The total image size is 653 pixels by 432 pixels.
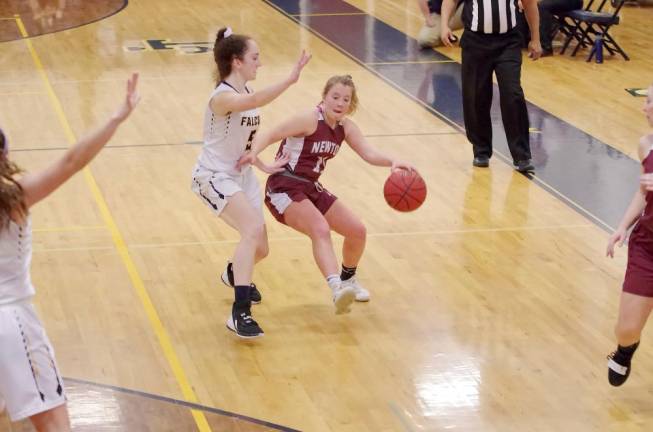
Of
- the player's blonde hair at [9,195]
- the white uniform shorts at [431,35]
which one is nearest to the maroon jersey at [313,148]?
the player's blonde hair at [9,195]

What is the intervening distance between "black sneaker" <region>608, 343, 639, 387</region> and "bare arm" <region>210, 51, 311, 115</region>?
2220 mm

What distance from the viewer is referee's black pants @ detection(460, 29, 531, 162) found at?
10352 mm

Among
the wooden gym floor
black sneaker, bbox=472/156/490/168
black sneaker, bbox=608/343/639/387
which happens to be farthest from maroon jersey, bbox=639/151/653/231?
black sneaker, bbox=472/156/490/168

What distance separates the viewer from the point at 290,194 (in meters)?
7.29

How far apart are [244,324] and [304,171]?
1.01 metres

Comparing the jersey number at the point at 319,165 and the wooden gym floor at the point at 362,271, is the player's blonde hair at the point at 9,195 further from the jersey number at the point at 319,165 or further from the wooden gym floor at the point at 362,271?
the jersey number at the point at 319,165

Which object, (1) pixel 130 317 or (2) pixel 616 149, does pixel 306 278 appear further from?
(2) pixel 616 149

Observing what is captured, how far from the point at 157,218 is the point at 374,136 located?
2.95 meters

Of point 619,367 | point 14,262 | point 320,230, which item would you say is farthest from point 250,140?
point 14,262

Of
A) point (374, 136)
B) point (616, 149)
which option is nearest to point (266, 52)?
point (374, 136)

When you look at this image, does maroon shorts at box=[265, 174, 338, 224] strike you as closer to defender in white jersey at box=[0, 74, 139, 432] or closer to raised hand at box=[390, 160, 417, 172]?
raised hand at box=[390, 160, 417, 172]

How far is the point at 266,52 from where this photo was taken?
15023mm

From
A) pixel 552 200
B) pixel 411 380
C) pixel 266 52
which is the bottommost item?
pixel 266 52

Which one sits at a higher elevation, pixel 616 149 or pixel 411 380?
pixel 411 380
